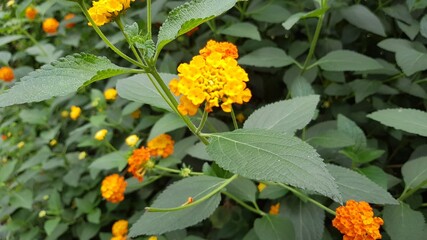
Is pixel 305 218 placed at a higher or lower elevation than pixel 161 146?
lower

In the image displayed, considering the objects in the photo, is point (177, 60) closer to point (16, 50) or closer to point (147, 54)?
point (147, 54)

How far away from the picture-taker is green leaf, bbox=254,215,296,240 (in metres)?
1.03

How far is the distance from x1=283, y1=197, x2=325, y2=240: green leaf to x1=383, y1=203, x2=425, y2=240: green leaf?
174 mm

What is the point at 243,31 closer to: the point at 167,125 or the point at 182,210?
the point at 167,125

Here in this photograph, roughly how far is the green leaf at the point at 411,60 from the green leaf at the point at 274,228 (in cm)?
63

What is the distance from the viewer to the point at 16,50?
2.36 m

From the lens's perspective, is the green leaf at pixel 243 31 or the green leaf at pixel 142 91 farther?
the green leaf at pixel 243 31

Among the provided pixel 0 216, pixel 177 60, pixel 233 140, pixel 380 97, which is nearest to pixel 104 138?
pixel 177 60

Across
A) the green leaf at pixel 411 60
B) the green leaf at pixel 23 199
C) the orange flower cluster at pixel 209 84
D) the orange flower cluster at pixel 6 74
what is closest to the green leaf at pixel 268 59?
the green leaf at pixel 411 60

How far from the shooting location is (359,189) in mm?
954

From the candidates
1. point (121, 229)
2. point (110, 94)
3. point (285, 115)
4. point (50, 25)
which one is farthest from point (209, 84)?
point (50, 25)

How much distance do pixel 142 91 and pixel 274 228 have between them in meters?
0.53

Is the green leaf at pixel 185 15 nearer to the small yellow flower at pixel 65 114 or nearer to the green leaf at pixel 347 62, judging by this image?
the green leaf at pixel 347 62

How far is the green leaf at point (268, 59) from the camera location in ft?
4.38
